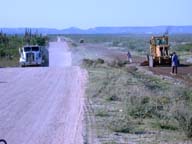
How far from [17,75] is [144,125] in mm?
24944

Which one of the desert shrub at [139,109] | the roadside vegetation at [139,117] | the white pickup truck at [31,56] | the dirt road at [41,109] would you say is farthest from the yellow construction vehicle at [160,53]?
the desert shrub at [139,109]

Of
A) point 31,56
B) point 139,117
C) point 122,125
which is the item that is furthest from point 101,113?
point 31,56

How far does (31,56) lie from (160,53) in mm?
12218

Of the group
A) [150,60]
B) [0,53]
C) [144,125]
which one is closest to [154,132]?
[144,125]

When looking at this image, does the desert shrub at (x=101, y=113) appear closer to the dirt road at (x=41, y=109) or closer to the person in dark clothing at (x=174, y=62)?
the dirt road at (x=41, y=109)

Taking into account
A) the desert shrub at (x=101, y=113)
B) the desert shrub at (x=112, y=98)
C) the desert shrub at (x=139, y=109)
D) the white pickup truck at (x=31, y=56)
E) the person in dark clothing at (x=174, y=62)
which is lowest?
the white pickup truck at (x=31, y=56)

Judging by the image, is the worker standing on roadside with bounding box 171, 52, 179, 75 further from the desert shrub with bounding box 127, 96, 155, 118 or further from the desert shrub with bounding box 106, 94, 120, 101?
the desert shrub with bounding box 127, 96, 155, 118

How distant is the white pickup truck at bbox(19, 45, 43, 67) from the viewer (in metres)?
58.6

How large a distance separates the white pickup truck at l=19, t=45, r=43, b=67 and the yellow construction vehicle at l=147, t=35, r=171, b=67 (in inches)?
420

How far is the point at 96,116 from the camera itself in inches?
794

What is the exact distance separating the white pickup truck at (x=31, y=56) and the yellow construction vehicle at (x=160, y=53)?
10.7 m

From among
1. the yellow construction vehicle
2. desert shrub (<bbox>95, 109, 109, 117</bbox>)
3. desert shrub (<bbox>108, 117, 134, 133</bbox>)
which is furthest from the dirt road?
the yellow construction vehicle

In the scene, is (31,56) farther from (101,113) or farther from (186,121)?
(186,121)

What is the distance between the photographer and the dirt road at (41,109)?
646 inches
